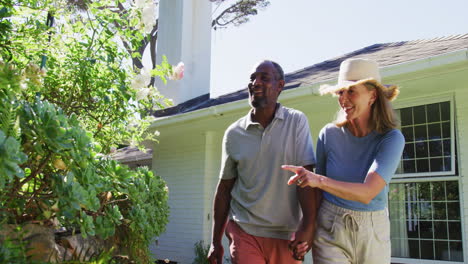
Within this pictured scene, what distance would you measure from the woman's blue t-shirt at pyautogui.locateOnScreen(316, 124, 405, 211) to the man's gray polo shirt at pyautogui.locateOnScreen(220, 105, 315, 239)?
116mm

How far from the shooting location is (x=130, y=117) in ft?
15.8

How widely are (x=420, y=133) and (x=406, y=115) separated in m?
0.34

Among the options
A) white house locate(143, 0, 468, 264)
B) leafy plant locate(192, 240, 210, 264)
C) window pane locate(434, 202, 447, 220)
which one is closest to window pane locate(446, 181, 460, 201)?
white house locate(143, 0, 468, 264)

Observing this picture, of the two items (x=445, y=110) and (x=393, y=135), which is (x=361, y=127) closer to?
(x=393, y=135)

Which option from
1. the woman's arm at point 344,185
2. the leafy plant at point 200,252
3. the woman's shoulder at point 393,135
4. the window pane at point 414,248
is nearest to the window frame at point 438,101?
the window pane at point 414,248

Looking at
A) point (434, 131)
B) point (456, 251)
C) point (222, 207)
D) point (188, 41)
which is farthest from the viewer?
point (188, 41)

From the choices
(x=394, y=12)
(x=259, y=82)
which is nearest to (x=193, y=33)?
(x=394, y=12)

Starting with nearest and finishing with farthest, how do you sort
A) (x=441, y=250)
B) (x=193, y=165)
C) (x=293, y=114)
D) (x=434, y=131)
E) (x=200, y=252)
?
(x=293, y=114)
(x=441, y=250)
(x=434, y=131)
(x=200, y=252)
(x=193, y=165)

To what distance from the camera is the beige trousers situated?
2.60 meters

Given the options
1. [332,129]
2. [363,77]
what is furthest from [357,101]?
[332,129]

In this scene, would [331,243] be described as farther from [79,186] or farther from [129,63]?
[129,63]

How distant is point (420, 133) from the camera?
6.61 m

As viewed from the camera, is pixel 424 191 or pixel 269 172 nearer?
pixel 269 172

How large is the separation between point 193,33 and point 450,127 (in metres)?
7.60
